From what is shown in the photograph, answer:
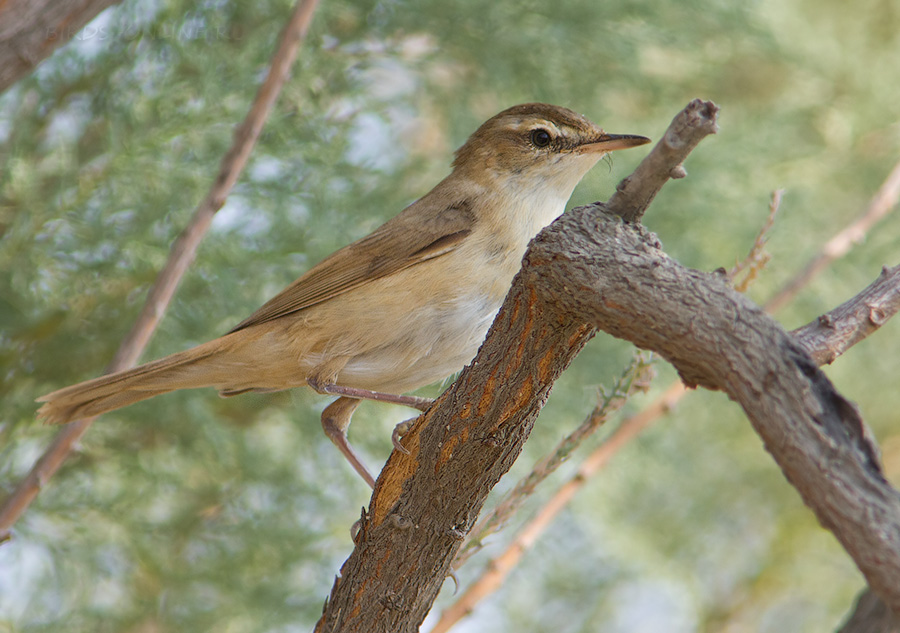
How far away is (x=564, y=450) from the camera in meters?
2.51

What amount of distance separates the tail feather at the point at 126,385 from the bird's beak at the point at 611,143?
1317 millimetres

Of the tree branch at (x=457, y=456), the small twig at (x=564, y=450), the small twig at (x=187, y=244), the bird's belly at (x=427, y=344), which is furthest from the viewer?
the small twig at (x=187, y=244)

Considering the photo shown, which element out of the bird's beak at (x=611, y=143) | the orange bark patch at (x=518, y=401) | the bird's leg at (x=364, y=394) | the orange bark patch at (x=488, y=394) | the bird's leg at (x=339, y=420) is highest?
the bird's beak at (x=611, y=143)

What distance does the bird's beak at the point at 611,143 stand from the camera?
2623 mm

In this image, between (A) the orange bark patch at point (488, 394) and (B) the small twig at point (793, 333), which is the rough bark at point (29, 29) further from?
(B) the small twig at point (793, 333)

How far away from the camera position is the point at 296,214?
409cm

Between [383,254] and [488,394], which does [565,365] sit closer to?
[488,394]

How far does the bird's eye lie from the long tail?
1.20 metres

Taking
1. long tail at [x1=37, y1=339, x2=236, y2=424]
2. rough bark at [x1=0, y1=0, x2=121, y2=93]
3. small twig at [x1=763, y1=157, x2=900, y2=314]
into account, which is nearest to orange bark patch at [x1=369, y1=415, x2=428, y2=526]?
long tail at [x1=37, y1=339, x2=236, y2=424]

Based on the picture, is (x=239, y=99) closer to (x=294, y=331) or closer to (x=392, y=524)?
(x=294, y=331)

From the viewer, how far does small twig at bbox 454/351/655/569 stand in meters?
2.45

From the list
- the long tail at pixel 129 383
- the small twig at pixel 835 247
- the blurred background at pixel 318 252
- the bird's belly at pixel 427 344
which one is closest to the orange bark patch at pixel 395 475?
the bird's belly at pixel 427 344

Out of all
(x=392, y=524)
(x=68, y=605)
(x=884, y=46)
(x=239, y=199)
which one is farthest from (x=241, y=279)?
(x=884, y=46)

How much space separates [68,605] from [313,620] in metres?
1.06
